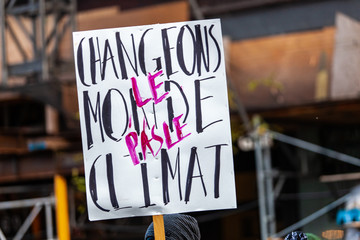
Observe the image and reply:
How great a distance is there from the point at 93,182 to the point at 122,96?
39cm

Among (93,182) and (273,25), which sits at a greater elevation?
(273,25)

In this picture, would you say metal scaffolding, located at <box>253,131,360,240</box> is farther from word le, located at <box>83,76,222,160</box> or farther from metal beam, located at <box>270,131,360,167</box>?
word le, located at <box>83,76,222,160</box>

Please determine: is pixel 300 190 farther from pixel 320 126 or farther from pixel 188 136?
pixel 188 136

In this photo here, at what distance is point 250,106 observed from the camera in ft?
29.4

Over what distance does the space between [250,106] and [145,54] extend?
5.81 m

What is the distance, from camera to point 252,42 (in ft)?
29.7

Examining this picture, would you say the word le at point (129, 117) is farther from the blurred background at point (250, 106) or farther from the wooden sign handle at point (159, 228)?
the blurred background at point (250, 106)

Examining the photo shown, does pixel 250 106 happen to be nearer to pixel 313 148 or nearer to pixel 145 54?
pixel 313 148

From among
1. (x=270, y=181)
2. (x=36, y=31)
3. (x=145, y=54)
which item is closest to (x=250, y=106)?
(x=270, y=181)

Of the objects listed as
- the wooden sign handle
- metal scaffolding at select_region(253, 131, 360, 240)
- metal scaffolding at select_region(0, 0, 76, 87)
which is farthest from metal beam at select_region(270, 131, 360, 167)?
the wooden sign handle

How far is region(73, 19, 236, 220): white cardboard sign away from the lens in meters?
3.14

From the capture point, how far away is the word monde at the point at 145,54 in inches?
127

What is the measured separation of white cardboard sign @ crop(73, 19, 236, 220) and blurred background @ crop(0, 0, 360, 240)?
462 cm

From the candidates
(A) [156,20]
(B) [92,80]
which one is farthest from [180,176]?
(A) [156,20]
